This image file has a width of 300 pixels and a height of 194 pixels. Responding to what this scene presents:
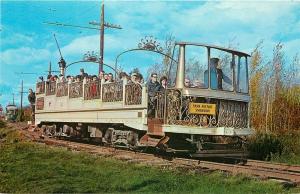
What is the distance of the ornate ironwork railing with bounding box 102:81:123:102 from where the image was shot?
51.1ft

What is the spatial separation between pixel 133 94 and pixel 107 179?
573cm

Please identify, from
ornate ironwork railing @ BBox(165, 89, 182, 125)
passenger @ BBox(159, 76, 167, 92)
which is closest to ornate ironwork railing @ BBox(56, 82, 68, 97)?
passenger @ BBox(159, 76, 167, 92)

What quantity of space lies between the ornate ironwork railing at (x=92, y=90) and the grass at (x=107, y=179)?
5112 mm

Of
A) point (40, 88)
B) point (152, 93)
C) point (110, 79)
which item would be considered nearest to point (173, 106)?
point (152, 93)

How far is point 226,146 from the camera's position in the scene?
1381 cm

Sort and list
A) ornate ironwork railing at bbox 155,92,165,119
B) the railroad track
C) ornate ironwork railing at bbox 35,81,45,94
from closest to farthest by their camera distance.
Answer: the railroad track
ornate ironwork railing at bbox 155,92,165,119
ornate ironwork railing at bbox 35,81,45,94

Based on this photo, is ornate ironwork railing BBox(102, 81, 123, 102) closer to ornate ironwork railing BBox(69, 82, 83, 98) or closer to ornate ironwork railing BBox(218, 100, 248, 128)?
ornate ironwork railing BBox(69, 82, 83, 98)

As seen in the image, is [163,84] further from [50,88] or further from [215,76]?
[50,88]

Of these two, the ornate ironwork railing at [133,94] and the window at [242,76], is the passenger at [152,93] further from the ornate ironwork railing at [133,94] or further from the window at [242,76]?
the window at [242,76]

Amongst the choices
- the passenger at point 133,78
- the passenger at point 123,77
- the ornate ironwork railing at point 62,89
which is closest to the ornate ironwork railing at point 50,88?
the ornate ironwork railing at point 62,89

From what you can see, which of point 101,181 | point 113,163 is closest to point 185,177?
point 101,181

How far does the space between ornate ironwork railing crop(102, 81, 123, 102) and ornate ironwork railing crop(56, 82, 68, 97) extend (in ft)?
12.7

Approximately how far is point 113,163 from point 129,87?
3.59 metres

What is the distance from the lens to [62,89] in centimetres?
2056
